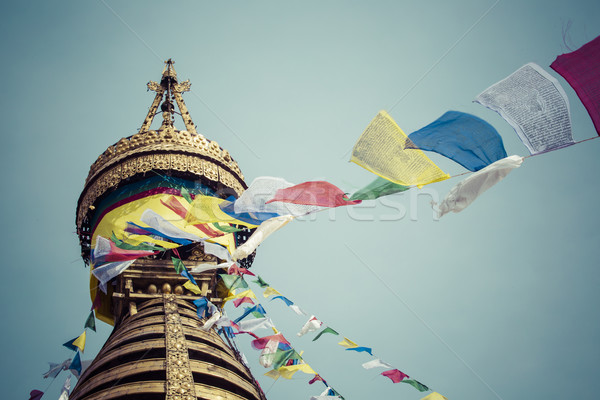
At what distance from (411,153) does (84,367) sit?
908cm

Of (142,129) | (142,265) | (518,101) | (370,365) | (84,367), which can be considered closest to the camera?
(518,101)

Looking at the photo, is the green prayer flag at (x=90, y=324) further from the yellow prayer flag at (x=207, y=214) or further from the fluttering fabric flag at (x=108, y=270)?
the yellow prayer flag at (x=207, y=214)

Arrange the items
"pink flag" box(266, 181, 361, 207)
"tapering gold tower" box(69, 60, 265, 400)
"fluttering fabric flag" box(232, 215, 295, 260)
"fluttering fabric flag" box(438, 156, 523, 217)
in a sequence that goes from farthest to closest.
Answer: "tapering gold tower" box(69, 60, 265, 400), "fluttering fabric flag" box(232, 215, 295, 260), "pink flag" box(266, 181, 361, 207), "fluttering fabric flag" box(438, 156, 523, 217)

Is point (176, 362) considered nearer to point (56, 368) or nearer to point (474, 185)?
point (56, 368)

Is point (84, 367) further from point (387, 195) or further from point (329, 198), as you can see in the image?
point (387, 195)

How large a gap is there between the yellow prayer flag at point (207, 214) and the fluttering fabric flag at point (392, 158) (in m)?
3.27

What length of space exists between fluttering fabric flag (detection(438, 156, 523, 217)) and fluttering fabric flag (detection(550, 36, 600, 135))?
1024 millimetres

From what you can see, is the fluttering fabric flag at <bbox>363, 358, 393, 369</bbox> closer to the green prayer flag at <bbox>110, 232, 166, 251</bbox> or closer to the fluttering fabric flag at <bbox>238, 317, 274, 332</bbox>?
the fluttering fabric flag at <bbox>238, 317, 274, 332</bbox>

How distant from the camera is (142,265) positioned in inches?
566

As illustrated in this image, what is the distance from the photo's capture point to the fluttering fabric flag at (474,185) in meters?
7.32

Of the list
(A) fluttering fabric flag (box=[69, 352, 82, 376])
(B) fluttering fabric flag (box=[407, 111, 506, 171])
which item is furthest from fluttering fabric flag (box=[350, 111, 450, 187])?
(A) fluttering fabric flag (box=[69, 352, 82, 376])

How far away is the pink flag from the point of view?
916 cm

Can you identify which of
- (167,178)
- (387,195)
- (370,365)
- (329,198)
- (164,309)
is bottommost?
(370,365)

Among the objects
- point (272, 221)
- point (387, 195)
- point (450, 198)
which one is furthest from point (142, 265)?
point (450, 198)
